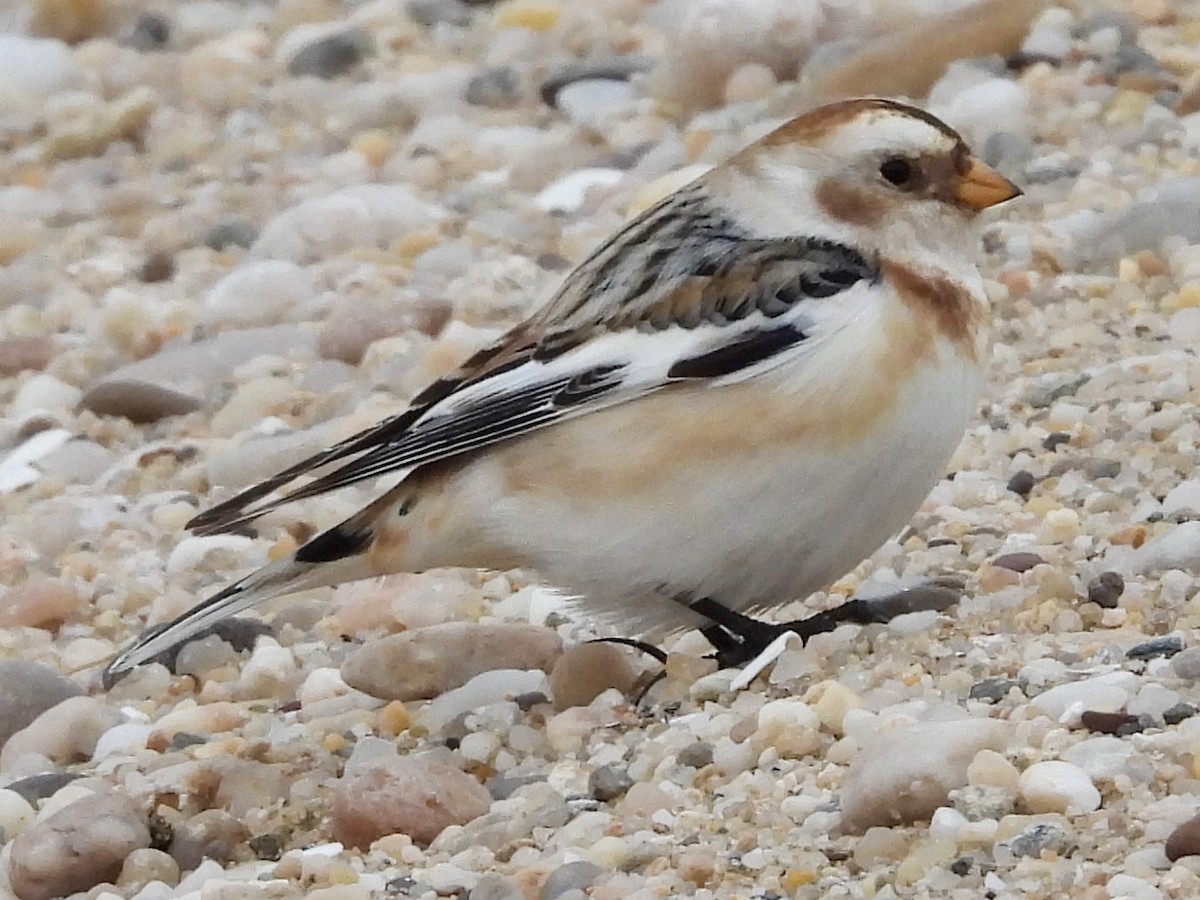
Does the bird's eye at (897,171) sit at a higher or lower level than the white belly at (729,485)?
higher

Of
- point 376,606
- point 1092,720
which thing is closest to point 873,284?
point 1092,720

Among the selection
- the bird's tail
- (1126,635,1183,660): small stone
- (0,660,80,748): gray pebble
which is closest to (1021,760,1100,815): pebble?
(1126,635,1183,660): small stone

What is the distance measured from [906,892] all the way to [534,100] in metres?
4.56

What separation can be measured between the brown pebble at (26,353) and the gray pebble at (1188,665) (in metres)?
3.30

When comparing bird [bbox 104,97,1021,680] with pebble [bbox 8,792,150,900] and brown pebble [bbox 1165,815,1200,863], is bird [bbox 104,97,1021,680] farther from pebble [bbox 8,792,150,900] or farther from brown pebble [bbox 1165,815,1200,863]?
brown pebble [bbox 1165,815,1200,863]

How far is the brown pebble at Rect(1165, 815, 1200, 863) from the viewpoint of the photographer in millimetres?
2488

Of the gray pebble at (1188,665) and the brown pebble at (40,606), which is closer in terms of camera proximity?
the gray pebble at (1188,665)

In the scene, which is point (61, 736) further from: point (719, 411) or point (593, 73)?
point (593, 73)

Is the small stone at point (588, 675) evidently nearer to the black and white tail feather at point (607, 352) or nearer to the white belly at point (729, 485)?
the white belly at point (729, 485)

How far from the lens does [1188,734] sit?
280 cm

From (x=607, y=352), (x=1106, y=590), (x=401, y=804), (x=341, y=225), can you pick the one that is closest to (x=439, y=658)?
(x=607, y=352)

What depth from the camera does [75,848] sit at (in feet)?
10.3

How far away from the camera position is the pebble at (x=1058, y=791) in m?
2.67

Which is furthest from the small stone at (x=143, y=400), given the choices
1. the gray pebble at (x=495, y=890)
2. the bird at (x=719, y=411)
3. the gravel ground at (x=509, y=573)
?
→ the gray pebble at (x=495, y=890)
